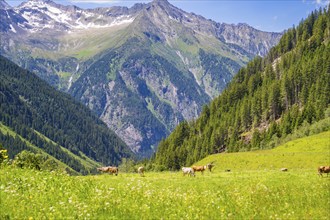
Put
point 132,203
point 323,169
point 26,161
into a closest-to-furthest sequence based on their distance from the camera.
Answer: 1. point 132,203
2. point 323,169
3. point 26,161

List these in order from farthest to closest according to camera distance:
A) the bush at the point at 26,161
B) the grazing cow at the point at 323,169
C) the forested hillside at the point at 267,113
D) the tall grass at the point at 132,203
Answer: the forested hillside at the point at 267,113
the grazing cow at the point at 323,169
the bush at the point at 26,161
the tall grass at the point at 132,203

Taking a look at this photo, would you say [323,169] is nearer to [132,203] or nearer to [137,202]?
[137,202]

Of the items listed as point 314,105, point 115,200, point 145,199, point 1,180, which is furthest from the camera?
point 314,105

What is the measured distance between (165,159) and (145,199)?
16681 cm

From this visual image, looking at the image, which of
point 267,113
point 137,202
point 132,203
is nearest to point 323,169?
point 137,202

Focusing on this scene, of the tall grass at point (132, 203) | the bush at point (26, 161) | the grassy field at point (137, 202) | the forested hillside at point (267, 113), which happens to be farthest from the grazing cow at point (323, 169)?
the forested hillside at point (267, 113)

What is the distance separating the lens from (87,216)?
16.9 meters

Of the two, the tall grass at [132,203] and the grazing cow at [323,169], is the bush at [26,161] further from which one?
the grazing cow at [323,169]

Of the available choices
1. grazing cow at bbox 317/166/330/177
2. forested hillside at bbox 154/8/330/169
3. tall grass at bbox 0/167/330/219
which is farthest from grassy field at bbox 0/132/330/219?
forested hillside at bbox 154/8/330/169

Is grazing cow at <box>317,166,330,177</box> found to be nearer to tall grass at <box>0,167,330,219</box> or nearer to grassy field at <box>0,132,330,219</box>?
grassy field at <box>0,132,330,219</box>

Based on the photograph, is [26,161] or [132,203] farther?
[26,161]

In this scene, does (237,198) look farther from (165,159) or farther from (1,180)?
(165,159)

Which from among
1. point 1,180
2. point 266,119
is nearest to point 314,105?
point 266,119

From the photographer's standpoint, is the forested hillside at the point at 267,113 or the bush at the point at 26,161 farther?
the forested hillside at the point at 267,113
